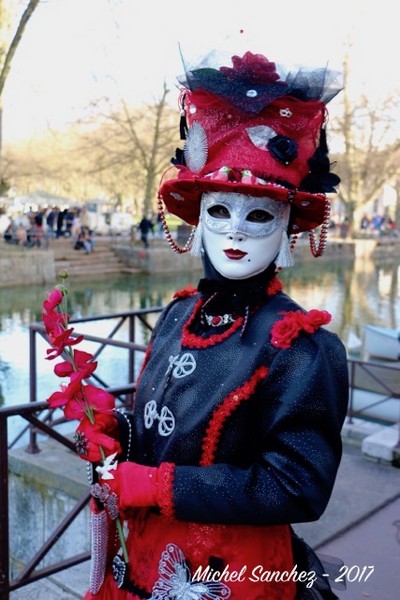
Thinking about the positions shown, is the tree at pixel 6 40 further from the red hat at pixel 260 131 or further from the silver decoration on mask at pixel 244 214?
the silver decoration on mask at pixel 244 214

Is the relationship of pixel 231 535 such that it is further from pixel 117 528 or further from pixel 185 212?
pixel 185 212

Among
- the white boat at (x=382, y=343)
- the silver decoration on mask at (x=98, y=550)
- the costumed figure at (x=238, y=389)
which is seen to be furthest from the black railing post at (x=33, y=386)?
the white boat at (x=382, y=343)

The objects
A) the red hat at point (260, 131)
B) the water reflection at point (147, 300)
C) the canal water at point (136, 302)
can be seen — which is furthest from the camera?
the water reflection at point (147, 300)

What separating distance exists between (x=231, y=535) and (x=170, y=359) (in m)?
0.50

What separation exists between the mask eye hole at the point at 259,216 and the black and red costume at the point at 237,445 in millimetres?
166

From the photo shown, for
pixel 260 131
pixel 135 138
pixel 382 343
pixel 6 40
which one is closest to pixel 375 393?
pixel 382 343

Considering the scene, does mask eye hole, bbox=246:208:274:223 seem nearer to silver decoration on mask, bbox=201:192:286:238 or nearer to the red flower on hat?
silver decoration on mask, bbox=201:192:286:238

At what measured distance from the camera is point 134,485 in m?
1.67

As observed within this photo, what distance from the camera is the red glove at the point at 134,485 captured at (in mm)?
1658

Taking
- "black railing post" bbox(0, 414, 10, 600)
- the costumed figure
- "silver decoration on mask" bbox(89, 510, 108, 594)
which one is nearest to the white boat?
"black railing post" bbox(0, 414, 10, 600)

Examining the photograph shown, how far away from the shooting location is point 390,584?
10.8ft

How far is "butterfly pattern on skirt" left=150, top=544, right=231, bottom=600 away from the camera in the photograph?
170cm

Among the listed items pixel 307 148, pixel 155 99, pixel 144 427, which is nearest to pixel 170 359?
pixel 144 427

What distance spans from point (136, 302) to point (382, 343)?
10.5m
